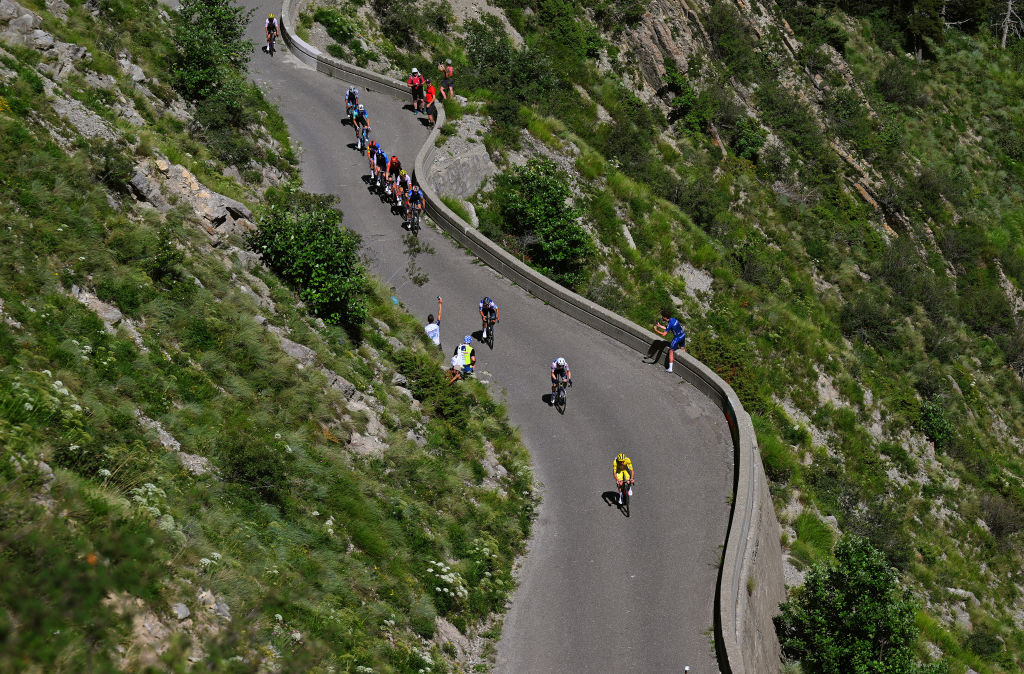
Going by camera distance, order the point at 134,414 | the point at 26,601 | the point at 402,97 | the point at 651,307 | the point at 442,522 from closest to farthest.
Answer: the point at 26,601 < the point at 134,414 < the point at 442,522 < the point at 651,307 < the point at 402,97

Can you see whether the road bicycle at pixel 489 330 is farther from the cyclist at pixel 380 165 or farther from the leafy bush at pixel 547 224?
the cyclist at pixel 380 165

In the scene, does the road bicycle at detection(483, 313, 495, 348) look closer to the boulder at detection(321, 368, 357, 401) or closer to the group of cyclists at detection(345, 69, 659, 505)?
the group of cyclists at detection(345, 69, 659, 505)

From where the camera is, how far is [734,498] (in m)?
16.3

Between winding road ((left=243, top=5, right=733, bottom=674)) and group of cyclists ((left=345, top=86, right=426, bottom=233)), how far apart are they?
0.53 meters

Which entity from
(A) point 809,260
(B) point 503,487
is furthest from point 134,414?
(A) point 809,260

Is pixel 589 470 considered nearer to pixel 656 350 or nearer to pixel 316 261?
pixel 656 350

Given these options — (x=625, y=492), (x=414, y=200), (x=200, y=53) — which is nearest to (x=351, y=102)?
(x=200, y=53)

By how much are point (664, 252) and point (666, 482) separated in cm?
1318

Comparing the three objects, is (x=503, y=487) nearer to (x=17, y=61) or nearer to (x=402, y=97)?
(x=17, y=61)

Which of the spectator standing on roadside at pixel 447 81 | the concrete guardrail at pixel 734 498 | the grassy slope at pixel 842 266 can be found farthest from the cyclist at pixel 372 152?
the spectator standing on roadside at pixel 447 81

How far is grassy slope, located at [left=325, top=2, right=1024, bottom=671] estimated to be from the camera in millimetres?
22359

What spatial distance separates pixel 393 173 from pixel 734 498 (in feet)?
A: 49.3

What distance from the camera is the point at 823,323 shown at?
97.2 ft

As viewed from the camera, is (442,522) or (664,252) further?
(664,252)
